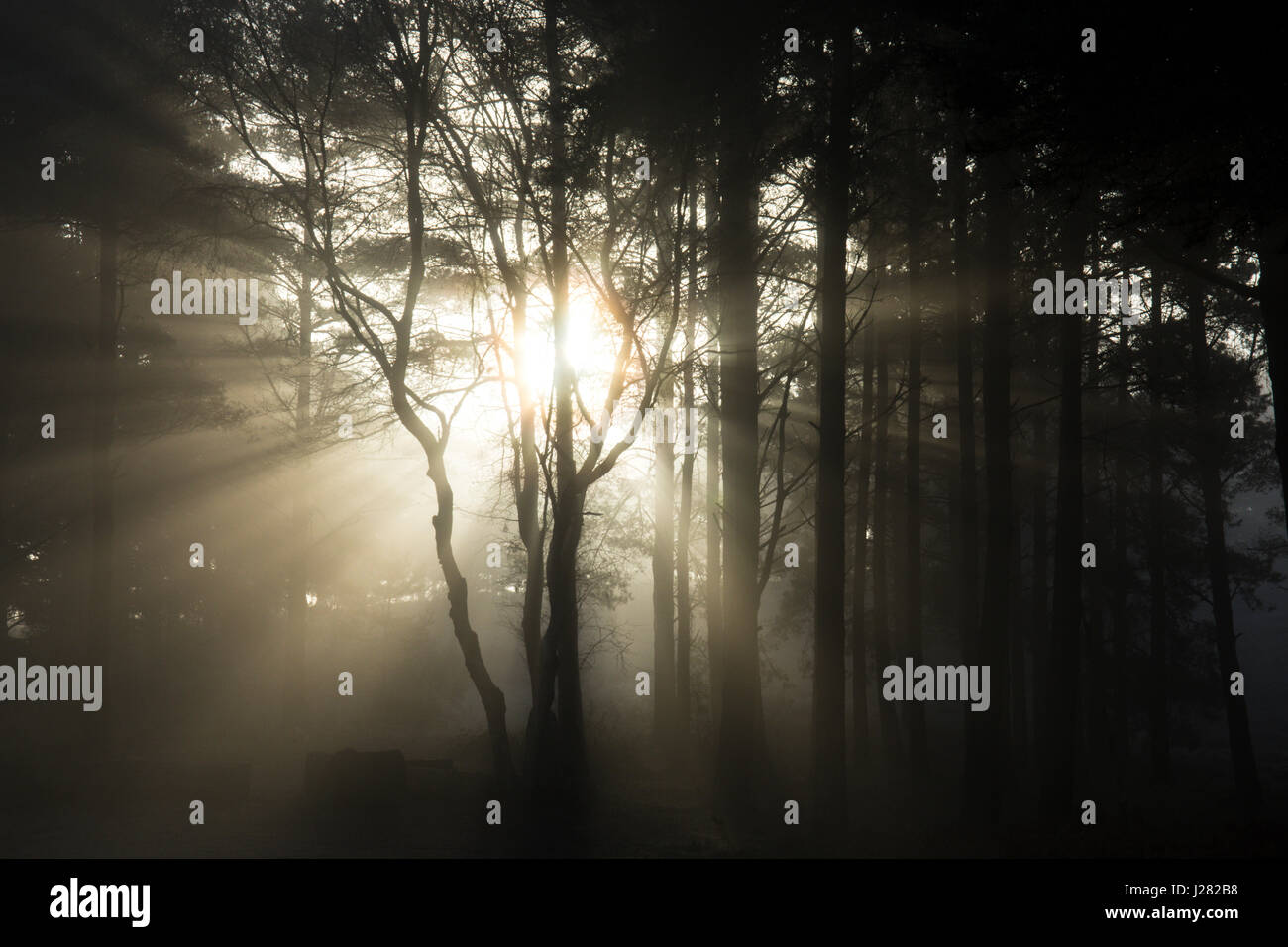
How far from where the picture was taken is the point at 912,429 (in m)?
17.5

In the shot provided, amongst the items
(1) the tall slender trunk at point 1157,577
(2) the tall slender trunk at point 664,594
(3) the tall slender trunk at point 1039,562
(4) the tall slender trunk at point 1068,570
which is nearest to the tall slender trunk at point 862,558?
(2) the tall slender trunk at point 664,594

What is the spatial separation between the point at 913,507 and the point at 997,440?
4794 millimetres

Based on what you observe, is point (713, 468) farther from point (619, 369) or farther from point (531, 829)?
point (531, 829)

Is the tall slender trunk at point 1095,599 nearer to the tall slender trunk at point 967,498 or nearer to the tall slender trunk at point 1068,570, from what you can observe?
the tall slender trunk at point 967,498

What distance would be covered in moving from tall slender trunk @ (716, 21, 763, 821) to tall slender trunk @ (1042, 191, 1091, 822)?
4.14 metres

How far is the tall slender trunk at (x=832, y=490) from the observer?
1098cm

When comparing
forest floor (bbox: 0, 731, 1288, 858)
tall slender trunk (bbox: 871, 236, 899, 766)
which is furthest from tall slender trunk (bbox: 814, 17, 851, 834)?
tall slender trunk (bbox: 871, 236, 899, 766)

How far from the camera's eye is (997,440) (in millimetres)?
12688

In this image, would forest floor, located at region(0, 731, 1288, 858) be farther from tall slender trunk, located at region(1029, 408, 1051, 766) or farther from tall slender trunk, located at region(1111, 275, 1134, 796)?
tall slender trunk, located at region(1111, 275, 1134, 796)

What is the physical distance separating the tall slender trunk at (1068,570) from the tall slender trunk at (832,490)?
10.8 feet

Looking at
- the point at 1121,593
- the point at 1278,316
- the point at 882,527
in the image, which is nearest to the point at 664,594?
the point at 882,527

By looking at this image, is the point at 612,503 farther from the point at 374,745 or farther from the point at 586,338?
the point at 586,338
